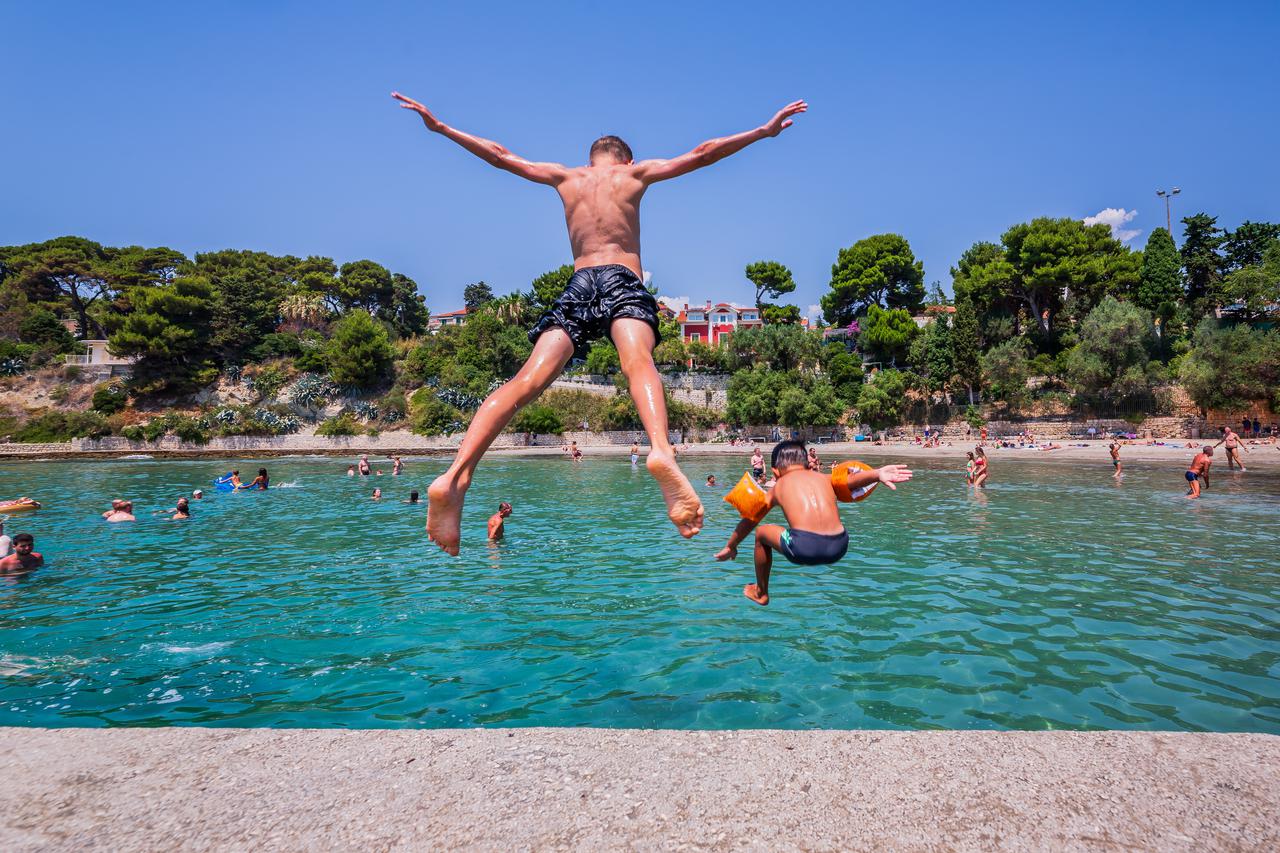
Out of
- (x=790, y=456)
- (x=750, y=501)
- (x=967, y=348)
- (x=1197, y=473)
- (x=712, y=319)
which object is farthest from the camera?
(x=712, y=319)

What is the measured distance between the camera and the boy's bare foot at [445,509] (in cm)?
371

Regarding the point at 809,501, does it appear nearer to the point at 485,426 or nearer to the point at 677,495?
the point at 677,495

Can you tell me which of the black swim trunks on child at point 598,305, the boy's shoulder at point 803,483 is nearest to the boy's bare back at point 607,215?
the black swim trunks on child at point 598,305

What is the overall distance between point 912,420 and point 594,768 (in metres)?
71.1

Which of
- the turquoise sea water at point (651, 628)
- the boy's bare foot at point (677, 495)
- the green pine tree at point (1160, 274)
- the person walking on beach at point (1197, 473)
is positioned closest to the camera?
the boy's bare foot at point (677, 495)

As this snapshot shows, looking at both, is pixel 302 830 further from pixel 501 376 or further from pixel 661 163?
pixel 501 376

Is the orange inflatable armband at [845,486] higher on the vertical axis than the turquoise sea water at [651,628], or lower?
higher

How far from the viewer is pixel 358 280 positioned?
344ft

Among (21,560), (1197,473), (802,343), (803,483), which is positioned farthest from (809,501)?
(802,343)

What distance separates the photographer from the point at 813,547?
A: 17.2 feet

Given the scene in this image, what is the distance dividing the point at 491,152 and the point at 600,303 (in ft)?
4.52

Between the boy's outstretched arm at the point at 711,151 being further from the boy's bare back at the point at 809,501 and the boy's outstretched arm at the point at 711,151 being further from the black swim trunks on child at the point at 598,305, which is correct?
the boy's bare back at the point at 809,501

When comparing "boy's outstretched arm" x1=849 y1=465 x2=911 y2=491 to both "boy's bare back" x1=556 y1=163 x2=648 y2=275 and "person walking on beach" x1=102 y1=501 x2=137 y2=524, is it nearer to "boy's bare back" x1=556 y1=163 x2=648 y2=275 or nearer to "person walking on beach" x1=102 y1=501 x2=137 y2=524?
Answer: "boy's bare back" x1=556 y1=163 x2=648 y2=275

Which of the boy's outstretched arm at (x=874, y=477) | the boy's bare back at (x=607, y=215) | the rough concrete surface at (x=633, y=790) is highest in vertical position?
the boy's bare back at (x=607, y=215)
